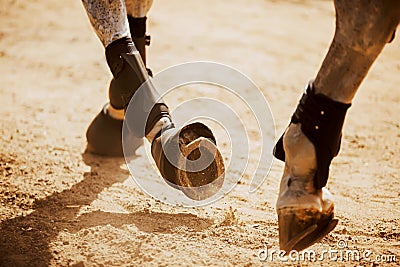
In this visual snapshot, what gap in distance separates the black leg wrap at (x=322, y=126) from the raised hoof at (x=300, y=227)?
10 cm

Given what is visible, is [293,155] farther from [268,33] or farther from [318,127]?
[268,33]

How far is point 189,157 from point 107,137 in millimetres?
1226

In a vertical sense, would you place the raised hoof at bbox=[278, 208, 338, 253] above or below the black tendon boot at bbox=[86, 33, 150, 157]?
above

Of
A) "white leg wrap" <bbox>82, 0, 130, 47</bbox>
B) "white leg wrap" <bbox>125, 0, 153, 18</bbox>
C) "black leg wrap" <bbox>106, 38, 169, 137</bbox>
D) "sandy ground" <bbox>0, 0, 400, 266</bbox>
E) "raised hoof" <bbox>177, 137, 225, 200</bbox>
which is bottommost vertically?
"sandy ground" <bbox>0, 0, 400, 266</bbox>

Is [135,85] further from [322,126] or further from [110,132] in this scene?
[110,132]

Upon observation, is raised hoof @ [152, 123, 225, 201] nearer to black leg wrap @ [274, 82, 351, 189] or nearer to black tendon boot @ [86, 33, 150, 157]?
black leg wrap @ [274, 82, 351, 189]

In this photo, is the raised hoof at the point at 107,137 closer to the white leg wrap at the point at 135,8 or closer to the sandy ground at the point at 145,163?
the sandy ground at the point at 145,163

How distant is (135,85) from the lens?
231 centimetres

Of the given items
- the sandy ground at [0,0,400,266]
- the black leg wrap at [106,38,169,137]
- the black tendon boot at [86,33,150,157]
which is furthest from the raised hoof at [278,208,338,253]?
the black tendon boot at [86,33,150,157]

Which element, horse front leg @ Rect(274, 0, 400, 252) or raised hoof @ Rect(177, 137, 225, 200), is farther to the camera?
raised hoof @ Rect(177, 137, 225, 200)

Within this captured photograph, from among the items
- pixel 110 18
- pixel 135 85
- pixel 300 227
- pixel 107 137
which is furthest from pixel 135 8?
pixel 300 227

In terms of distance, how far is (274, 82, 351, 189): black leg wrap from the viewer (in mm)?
1858

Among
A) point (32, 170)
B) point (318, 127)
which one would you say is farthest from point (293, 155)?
point (32, 170)

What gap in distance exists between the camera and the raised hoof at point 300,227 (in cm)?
186
